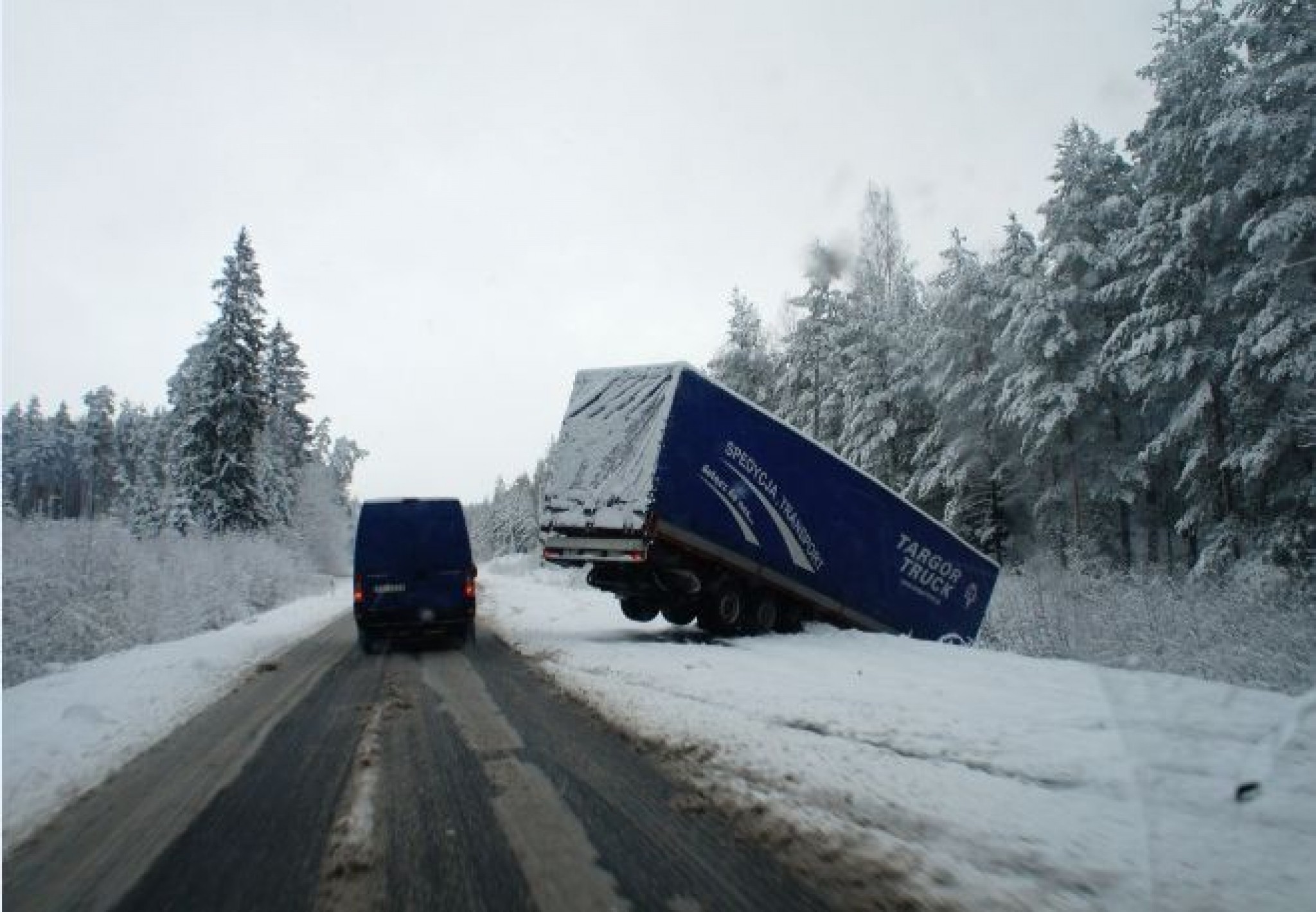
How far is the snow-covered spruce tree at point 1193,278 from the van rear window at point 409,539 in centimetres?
1863

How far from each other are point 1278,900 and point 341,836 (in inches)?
182

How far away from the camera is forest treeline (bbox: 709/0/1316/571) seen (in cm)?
1692

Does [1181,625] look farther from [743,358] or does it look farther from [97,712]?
[743,358]

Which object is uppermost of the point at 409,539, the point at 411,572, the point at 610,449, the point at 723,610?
the point at 610,449

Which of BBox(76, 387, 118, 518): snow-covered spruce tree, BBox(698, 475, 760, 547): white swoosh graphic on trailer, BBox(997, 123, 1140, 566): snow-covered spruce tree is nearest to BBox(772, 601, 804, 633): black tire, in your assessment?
BBox(698, 475, 760, 547): white swoosh graphic on trailer

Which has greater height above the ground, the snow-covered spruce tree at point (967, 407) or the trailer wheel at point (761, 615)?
the snow-covered spruce tree at point (967, 407)

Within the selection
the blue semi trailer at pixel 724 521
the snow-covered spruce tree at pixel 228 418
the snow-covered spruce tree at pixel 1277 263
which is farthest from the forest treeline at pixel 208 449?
the snow-covered spruce tree at pixel 1277 263

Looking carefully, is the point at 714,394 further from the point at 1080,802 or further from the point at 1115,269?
the point at 1115,269

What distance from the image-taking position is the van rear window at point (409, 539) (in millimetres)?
12375

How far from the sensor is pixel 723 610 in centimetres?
1263

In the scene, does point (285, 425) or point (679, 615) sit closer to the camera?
point (679, 615)

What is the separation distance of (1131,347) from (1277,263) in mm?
3975

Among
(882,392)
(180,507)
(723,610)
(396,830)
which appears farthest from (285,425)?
(396,830)

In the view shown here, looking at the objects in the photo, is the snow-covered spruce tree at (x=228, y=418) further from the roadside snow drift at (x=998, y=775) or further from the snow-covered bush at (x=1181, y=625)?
the snow-covered bush at (x=1181, y=625)
